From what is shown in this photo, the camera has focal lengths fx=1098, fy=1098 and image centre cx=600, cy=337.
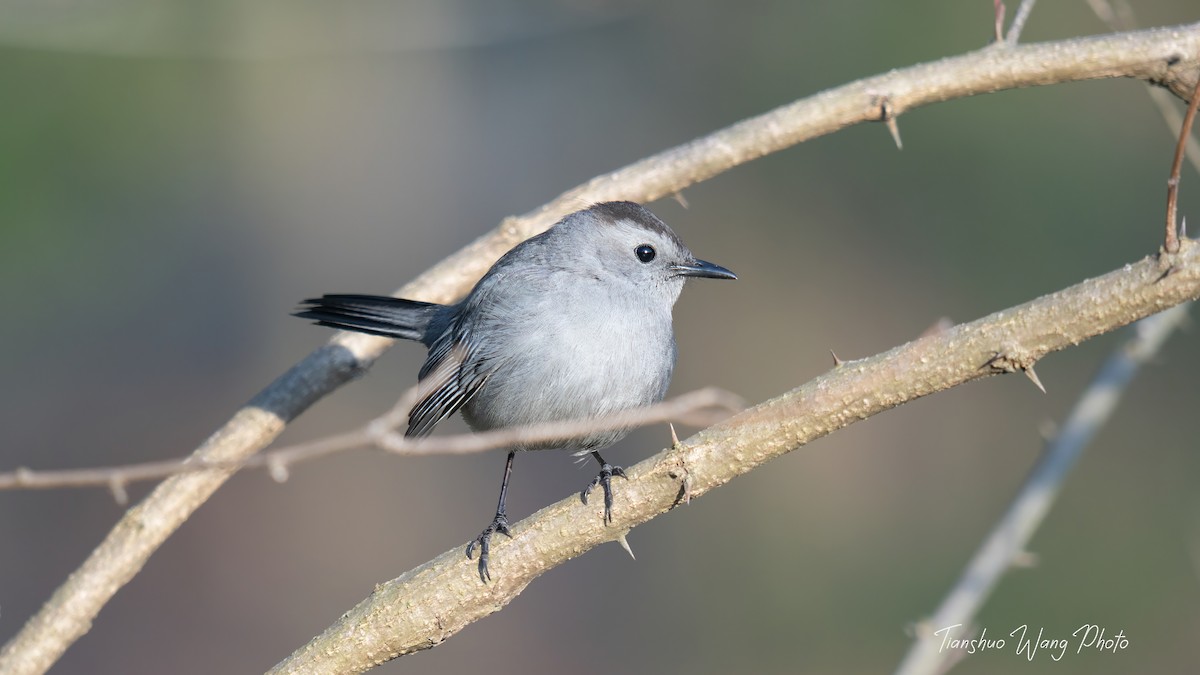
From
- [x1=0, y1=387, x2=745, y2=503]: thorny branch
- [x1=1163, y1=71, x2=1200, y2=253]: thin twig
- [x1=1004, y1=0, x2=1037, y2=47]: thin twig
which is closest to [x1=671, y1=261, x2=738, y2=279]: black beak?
[x1=1004, y1=0, x2=1037, y2=47]: thin twig

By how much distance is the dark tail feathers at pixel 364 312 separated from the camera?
175 inches

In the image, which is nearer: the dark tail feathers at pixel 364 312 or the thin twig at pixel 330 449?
the thin twig at pixel 330 449

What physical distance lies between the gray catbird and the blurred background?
404cm

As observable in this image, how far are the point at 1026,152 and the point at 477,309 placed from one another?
7.22 meters

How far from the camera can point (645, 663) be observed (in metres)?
8.27

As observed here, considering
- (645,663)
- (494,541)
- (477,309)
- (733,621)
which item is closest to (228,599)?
(645,663)

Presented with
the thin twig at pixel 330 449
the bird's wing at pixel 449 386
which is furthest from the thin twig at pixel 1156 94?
the thin twig at pixel 330 449

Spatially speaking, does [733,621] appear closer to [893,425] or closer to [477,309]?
[893,425]

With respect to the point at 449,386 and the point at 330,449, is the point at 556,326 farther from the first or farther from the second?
the point at 330,449

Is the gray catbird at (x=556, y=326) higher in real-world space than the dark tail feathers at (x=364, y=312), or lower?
lower

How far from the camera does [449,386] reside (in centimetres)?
441

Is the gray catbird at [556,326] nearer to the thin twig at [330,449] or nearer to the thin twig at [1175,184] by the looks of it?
the thin twig at [330,449]

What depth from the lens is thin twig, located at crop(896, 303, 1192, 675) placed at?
12.1 feet

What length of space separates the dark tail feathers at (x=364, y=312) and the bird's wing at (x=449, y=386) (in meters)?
0.23
